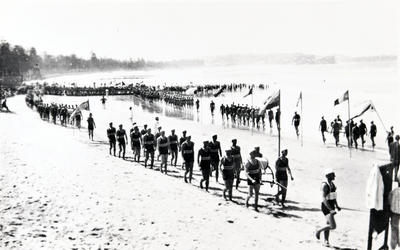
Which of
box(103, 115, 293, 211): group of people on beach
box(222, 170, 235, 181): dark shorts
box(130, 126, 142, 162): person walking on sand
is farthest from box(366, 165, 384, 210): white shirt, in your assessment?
box(130, 126, 142, 162): person walking on sand

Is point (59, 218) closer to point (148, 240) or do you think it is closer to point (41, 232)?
point (41, 232)

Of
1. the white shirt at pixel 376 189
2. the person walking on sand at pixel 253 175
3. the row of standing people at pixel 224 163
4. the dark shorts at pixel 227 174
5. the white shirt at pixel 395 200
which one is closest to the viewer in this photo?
the white shirt at pixel 376 189

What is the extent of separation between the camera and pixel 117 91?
2746 inches

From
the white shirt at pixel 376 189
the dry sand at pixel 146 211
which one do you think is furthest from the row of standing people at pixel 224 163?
the white shirt at pixel 376 189

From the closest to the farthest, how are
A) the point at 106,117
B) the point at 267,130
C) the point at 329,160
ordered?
1. the point at 329,160
2. the point at 267,130
3. the point at 106,117

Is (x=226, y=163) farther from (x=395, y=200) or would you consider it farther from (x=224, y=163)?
(x=395, y=200)

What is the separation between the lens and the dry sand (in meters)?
8.98

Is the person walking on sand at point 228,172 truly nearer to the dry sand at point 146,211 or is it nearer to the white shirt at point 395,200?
the dry sand at point 146,211

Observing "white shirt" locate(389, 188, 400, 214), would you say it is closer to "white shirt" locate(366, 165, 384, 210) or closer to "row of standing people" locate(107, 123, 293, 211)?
"white shirt" locate(366, 165, 384, 210)

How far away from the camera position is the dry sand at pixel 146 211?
898 cm

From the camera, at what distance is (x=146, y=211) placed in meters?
10.8

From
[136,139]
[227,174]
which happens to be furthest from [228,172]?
[136,139]

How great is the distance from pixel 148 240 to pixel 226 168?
12.4ft

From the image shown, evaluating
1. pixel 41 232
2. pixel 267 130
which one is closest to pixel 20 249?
pixel 41 232
